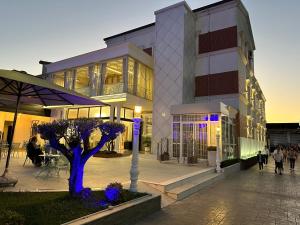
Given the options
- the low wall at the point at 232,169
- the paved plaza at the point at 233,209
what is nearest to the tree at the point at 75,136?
the paved plaza at the point at 233,209

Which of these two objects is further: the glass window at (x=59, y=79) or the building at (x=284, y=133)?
the building at (x=284, y=133)

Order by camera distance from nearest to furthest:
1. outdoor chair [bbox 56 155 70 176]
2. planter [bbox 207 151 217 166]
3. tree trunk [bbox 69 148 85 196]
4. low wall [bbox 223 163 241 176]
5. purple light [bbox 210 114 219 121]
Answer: tree trunk [bbox 69 148 85 196], outdoor chair [bbox 56 155 70 176], low wall [bbox 223 163 241 176], planter [bbox 207 151 217 166], purple light [bbox 210 114 219 121]

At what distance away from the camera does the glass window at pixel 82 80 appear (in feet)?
59.9

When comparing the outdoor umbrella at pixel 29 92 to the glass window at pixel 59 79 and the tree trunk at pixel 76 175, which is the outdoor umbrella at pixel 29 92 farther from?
the glass window at pixel 59 79

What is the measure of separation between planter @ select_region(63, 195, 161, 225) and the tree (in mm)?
937

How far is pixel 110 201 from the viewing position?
190 inches

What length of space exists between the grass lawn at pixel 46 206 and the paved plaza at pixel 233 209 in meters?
1.32

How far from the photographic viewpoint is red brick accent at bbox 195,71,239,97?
1730cm

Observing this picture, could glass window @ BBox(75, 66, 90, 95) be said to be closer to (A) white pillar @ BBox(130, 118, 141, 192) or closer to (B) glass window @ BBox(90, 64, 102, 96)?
(B) glass window @ BBox(90, 64, 102, 96)

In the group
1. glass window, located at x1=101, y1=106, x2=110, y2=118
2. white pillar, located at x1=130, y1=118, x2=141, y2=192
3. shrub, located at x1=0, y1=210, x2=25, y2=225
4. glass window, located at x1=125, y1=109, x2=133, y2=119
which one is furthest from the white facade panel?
shrub, located at x1=0, y1=210, x2=25, y2=225

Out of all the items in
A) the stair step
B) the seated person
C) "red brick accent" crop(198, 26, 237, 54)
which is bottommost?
the stair step

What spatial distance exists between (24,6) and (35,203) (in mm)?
12493

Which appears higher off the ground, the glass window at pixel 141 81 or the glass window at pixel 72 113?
the glass window at pixel 141 81

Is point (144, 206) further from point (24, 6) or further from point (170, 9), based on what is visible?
point (170, 9)
